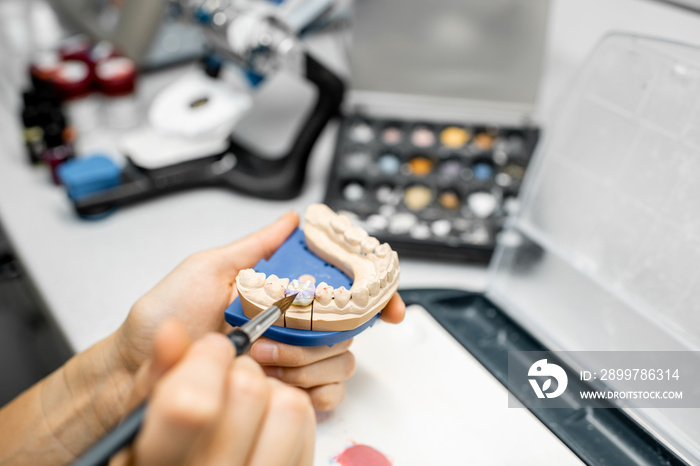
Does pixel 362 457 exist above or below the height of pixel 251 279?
below

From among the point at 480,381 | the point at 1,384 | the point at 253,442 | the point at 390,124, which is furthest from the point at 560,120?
the point at 1,384

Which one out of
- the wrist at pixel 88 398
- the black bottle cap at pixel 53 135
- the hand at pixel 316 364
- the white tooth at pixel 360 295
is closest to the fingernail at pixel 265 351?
the hand at pixel 316 364

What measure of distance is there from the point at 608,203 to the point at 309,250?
43 centimetres

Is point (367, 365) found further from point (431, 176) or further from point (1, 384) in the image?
point (1, 384)

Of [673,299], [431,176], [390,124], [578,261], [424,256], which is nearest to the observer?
[673,299]

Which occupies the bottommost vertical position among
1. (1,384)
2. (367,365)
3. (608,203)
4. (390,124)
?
(1,384)

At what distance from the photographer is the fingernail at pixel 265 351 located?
0.60 metres

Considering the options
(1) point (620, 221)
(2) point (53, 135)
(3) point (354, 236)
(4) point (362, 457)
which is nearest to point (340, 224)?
(3) point (354, 236)

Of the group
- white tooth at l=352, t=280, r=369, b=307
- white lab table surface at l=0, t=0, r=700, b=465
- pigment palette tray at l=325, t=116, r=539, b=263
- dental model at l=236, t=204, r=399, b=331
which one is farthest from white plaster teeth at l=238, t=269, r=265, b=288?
pigment palette tray at l=325, t=116, r=539, b=263

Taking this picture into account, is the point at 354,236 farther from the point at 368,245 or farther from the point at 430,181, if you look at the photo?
the point at 430,181

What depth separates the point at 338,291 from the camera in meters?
0.60

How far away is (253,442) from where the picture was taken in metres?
0.45

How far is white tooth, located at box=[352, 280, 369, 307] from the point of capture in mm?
592

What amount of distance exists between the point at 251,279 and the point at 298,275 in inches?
2.9
